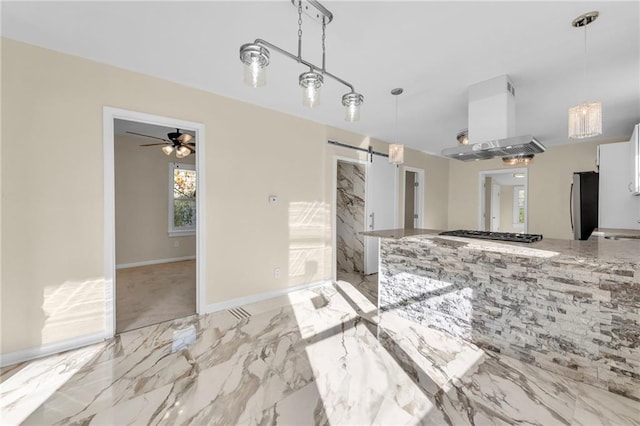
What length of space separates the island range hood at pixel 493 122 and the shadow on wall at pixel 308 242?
6.61ft

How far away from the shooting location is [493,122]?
2637 mm

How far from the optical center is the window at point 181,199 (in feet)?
18.9

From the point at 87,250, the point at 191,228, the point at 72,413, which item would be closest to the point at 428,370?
the point at 72,413

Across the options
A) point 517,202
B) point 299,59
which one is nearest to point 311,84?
point 299,59

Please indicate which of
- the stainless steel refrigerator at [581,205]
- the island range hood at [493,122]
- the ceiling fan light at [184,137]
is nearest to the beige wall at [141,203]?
the ceiling fan light at [184,137]

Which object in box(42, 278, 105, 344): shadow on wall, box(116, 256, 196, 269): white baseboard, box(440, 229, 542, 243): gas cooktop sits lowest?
box(116, 256, 196, 269): white baseboard

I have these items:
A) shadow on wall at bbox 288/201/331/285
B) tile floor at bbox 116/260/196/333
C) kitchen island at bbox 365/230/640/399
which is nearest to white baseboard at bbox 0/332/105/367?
tile floor at bbox 116/260/196/333

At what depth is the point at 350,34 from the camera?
6.54 ft

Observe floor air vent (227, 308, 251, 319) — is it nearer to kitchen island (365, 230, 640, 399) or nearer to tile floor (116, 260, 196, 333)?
tile floor (116, 260, 196, 333)

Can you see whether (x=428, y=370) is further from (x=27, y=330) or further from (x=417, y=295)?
(x=27, y=330)

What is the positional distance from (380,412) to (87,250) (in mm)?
2643

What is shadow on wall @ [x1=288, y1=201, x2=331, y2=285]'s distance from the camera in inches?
151

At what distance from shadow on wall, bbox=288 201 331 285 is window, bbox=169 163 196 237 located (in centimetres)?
324

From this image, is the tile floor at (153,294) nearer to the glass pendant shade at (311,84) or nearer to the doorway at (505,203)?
the glass pendant shade at (311,84)
